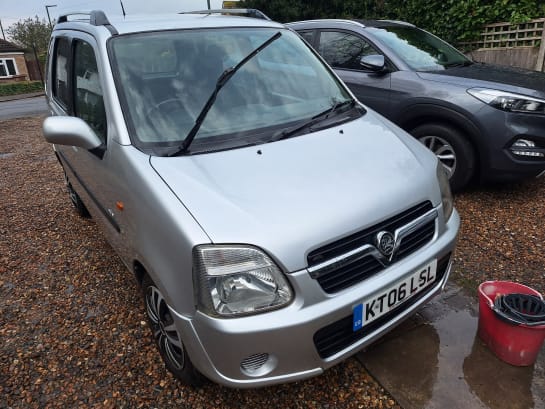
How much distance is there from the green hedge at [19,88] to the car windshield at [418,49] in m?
31.5

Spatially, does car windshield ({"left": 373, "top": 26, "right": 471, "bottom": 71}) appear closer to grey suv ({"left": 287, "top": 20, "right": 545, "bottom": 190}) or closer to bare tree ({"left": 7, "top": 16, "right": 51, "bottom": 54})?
grey suv ({"left": 287, "top": 20, "right": 545, "bottom": 190})

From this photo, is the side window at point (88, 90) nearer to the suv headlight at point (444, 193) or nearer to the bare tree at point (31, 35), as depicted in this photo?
the suv headlight at point (444, 193)

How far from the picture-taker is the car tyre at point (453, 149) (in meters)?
3.89

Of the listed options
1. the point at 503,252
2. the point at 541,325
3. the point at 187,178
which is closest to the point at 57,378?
the point at 187,178

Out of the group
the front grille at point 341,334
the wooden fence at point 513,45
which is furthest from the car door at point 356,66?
the wooden fence at point 513,45

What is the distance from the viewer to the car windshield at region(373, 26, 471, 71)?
172 inches

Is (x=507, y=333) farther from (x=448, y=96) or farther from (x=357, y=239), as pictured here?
(x=448, y=96)

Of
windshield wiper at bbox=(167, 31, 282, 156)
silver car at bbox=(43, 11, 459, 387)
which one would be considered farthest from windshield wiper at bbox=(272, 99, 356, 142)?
windshield wiper at bbox=(167, 31, 282, 156)

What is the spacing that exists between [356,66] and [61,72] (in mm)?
3014

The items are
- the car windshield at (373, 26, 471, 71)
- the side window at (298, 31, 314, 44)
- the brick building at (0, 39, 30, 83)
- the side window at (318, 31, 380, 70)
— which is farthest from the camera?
the brick building at (0, 39, 30, 83)

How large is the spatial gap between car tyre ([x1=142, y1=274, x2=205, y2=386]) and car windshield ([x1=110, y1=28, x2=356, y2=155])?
75 centimetres

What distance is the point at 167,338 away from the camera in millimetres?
2162

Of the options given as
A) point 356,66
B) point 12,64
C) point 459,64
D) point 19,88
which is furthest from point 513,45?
point 12,64

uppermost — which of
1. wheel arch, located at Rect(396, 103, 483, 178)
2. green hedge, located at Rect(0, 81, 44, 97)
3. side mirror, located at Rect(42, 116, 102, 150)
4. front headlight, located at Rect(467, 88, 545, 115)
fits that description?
side mirror, located at Rect(42, 116, 102, 150)
